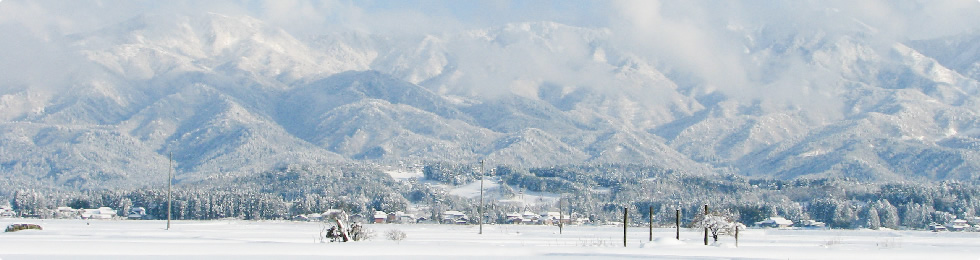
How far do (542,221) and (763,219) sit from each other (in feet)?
104

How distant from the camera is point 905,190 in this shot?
181125mm

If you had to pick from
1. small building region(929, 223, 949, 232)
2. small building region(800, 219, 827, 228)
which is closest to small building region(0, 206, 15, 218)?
small building region(800, 219, 827, 228)

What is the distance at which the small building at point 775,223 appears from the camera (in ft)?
478

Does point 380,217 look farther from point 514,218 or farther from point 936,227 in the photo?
point 936,227

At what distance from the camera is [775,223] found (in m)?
147

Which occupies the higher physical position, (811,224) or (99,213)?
(99,213)

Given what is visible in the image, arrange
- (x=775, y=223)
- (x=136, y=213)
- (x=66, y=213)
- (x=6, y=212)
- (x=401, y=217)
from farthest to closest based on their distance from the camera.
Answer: (x=401, y=217), (x=6, y=212), (x=136, y=213), (x=66, y=213), (x=775, y=223)

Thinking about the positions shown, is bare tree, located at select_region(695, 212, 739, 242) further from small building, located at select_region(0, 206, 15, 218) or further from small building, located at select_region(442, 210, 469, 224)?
small building, located at select_region(0, 206, 15, 218)

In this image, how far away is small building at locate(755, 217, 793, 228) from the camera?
14575cm

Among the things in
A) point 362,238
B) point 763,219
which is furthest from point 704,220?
point 763,219

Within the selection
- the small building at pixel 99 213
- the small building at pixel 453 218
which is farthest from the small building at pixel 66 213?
the small building at pixel 453 218

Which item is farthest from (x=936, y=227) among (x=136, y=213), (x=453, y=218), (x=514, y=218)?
(x=136, y=213)

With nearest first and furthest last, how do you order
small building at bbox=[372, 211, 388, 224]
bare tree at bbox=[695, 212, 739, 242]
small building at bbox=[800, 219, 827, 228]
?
bare tree at bbox=[695, 212, 739, 242] → small building at bbox=[800, 219, 827, 228] → small building at bbox=[372, 211, 388, 224]

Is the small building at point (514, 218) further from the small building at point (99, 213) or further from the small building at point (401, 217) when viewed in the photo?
the small building at point (99, 213)
